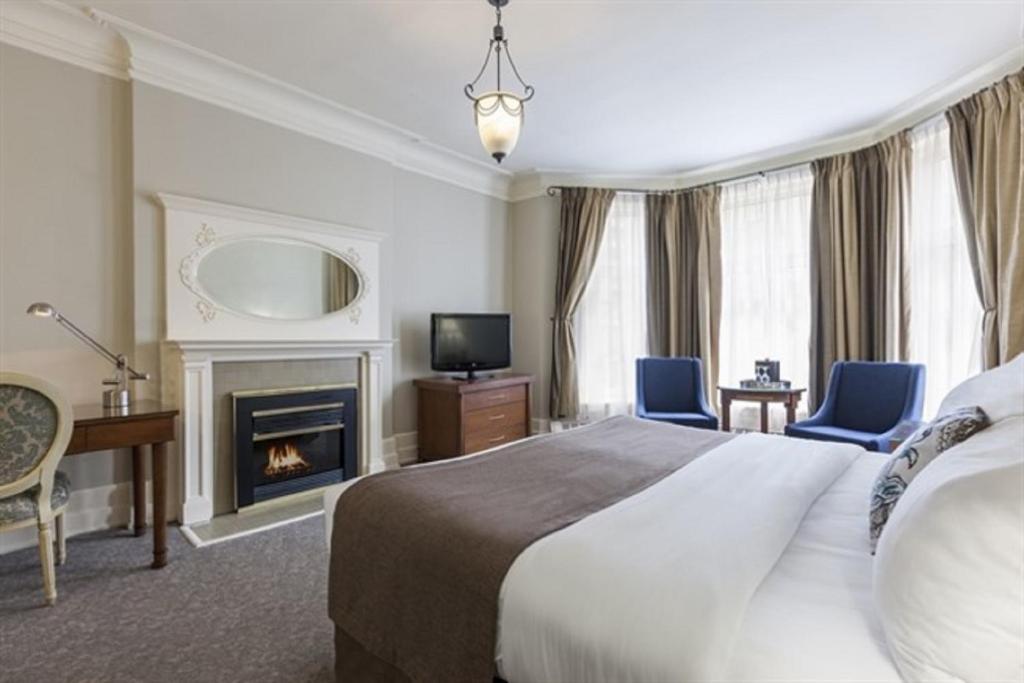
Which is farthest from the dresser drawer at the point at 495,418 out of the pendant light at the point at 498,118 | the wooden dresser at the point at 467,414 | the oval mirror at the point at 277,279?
the pendant light at the point at 498,118

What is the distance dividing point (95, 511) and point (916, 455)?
158 inches

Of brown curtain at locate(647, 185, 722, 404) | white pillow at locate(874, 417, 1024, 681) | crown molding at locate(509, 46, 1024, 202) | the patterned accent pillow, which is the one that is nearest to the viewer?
white pillow at locate(874, 417, 1024, 681)

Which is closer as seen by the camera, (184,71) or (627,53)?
(627,53)

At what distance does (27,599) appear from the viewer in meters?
2.16

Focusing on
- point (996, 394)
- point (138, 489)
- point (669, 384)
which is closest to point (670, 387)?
point (669, 384)

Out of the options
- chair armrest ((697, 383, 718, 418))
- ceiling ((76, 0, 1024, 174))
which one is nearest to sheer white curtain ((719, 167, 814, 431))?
chair armrest ((697, 383, 718, 418))

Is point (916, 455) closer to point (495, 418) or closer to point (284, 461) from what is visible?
point (495, 418)

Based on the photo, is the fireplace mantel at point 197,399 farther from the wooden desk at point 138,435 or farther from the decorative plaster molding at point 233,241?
the wooden desk at point 138,435

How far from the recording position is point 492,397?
14.6 ft

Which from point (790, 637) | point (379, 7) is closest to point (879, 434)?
point (790, 637)

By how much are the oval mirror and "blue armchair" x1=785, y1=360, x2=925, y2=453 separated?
362 cm

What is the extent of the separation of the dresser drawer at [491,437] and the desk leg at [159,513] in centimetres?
224

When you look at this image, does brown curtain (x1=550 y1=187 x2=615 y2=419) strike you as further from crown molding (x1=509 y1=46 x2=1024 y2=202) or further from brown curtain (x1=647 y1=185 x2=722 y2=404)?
brown curtain (x1=647 y1=185 x2=722 y2=404)

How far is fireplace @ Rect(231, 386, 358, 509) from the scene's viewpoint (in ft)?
10.6
